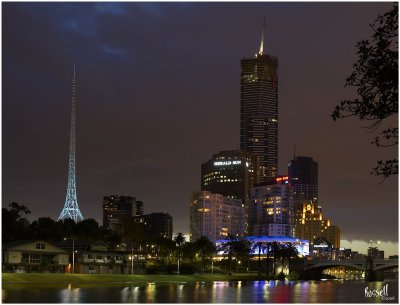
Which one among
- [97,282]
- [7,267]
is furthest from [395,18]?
[7,267]

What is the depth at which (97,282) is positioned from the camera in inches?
4368

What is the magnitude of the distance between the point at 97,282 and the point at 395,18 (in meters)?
97.1

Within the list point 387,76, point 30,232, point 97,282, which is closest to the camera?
point 387,76

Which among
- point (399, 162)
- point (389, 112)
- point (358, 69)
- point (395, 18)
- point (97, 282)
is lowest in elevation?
point (97, 282)

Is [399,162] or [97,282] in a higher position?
[399,162]

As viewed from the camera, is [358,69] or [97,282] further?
[97,282]

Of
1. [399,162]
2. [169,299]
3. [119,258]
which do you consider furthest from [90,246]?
[399,162]

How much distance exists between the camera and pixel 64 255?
134125 millimetres

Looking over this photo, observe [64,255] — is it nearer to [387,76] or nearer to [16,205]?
[16,205]

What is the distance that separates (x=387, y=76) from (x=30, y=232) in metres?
151

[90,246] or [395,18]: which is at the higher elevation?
[395,18]

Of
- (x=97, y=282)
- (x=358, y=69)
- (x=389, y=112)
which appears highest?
(x=358, y=69)

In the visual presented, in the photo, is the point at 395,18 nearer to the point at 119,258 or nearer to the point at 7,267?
the point at 7,267

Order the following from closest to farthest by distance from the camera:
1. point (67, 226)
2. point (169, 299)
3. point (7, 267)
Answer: point (169, 299) < point (7, 267) < point (67, 226)
